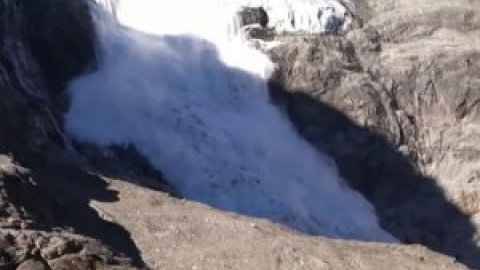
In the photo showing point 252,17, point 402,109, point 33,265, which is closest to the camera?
point 33,265

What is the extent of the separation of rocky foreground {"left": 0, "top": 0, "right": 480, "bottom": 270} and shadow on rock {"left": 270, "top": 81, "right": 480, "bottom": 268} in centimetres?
6

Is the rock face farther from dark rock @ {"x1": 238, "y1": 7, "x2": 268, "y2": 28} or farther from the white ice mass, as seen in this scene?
dark rock @ {"x1": 238, "y1": 7, "x2": 268, "y2": 28}

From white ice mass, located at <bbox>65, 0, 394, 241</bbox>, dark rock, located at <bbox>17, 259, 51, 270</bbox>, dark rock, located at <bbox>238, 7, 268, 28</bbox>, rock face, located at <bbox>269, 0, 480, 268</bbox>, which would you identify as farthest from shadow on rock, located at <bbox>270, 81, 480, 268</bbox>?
dark rock, located at <bbox>17, 259, 51, 270</bbox>

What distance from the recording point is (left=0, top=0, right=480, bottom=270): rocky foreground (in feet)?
92.6

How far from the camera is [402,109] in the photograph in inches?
2122

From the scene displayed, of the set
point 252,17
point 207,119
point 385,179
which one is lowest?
point 385,179

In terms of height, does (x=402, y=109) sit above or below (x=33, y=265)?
below

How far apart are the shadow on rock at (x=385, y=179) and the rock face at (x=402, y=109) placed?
0.14ft

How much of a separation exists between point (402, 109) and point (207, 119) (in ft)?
31.3

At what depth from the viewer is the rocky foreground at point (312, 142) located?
1112 inches

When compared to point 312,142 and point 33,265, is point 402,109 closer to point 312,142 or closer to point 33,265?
point 312,142

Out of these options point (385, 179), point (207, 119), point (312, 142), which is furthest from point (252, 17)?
point (385, 179)

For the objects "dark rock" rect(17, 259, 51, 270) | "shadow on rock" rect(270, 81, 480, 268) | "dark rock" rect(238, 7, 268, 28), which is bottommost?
"shadow on rock" rect(270, 81, 480, 268)

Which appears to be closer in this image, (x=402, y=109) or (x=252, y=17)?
(x=402, y=109)
